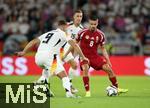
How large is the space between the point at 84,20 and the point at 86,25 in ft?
2.90

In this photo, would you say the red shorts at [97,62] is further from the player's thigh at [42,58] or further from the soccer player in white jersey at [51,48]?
the player's thigh at [42,58]

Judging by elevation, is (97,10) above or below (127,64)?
above

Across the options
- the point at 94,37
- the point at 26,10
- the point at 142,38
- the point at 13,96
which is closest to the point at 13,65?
the point at 26,10

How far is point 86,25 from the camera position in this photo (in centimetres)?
2714

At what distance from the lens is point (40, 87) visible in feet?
48.4

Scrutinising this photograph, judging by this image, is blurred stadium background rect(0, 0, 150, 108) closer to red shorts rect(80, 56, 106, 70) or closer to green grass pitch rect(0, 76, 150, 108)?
green grass pitch rect(0, 76, 150, 108)

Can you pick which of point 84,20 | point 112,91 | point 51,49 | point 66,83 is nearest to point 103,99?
point 66,83

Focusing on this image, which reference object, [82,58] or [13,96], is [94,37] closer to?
[82,58]

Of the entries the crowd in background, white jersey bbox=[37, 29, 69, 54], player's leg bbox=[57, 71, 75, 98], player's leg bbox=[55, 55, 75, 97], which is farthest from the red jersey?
the crowd in background

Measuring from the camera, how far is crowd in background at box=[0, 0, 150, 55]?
2662 cm

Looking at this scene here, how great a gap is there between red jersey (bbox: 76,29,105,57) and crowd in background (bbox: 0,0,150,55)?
1016 centimetres

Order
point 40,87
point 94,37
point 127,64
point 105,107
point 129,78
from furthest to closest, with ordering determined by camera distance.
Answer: point 127,64
point 129,78
point 94,37
point 40,87
point 105,107

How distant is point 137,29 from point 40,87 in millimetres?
13381

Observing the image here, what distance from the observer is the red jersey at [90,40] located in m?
15.9
